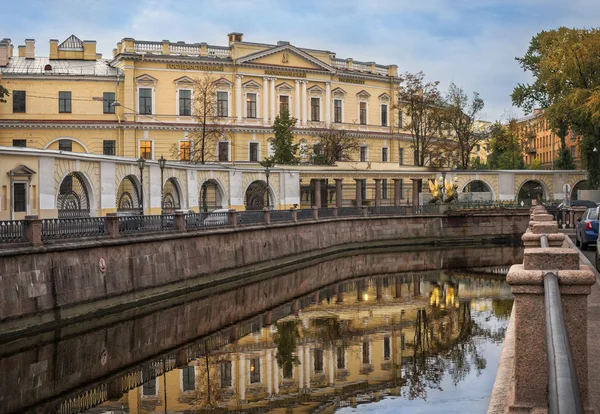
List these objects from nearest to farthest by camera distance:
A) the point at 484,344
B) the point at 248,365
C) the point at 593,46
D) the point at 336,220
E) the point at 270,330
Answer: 1. the point at 248,365
2. the point at 484,344
3. the point at 270,330
4. the point at 336,220
5. the point at 593,46

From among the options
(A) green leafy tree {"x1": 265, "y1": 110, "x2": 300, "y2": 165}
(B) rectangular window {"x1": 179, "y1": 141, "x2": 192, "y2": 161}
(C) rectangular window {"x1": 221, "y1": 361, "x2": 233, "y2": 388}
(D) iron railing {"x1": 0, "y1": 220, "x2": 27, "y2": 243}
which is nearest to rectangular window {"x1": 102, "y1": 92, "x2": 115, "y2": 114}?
(B) rectangular window {"x1": 179, "y1": 141, "x2": 192, "y2": 161}

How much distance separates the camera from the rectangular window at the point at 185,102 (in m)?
63.5

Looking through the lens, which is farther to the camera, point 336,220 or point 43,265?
point 336,220

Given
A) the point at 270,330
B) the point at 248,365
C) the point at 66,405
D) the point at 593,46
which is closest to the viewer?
the point at 66,405

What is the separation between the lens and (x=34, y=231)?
76.2 ft

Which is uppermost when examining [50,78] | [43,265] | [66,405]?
[50,78]

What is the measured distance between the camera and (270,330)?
24453 mm

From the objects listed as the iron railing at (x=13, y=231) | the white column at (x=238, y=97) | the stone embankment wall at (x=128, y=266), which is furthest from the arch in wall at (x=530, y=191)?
the iron railing at (x=13, y=231)

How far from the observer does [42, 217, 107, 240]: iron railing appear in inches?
957

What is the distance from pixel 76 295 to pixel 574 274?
782 inches

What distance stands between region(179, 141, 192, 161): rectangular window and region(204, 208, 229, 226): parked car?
25.7m

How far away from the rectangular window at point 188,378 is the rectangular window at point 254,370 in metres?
1.30

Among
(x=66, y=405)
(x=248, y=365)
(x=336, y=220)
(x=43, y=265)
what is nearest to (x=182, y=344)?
(x=248, y=365)

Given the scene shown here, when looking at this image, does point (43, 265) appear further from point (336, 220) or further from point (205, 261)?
point (336, 220)
